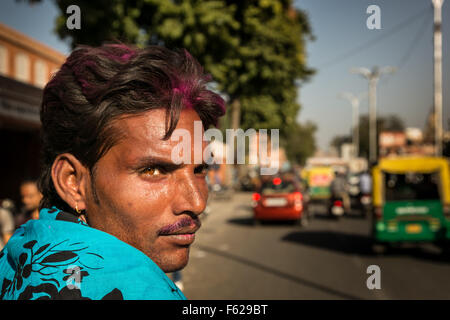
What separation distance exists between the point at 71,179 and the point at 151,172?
0.20 m

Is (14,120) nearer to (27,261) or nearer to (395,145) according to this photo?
(27,261)

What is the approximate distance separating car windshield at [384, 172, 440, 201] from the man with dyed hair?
9.04 metres

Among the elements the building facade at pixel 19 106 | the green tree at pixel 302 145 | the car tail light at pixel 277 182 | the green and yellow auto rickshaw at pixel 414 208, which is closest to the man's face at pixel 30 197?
the building facade at pixel 19 106

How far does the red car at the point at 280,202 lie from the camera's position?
1452cm

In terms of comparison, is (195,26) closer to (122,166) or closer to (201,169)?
(201,169)

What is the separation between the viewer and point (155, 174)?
98cm

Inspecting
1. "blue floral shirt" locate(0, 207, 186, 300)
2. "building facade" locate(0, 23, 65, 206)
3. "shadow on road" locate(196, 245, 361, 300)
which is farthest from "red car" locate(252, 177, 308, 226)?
"blue floral shirt" locate(0, 207, 186, 300)

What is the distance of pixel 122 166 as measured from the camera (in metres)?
Result: 0.95

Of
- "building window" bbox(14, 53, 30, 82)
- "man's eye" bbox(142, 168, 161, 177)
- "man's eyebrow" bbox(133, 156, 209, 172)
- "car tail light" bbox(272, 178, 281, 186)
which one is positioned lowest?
"car tail light" bbox(272, 178, 281, 186)

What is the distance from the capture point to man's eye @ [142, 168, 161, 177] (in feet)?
3.15

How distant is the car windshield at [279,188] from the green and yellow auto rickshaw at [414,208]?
5613mm

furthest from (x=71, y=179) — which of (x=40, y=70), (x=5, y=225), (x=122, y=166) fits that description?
(x=40, y=70)

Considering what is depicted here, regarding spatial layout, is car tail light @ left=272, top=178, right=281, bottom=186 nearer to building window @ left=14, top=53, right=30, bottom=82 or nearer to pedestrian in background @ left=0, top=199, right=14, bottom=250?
pedestrian in background @ left=0, top=199, right=14, bottom=250

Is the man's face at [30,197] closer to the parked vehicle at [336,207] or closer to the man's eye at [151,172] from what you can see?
the man's eye at [151,172]
